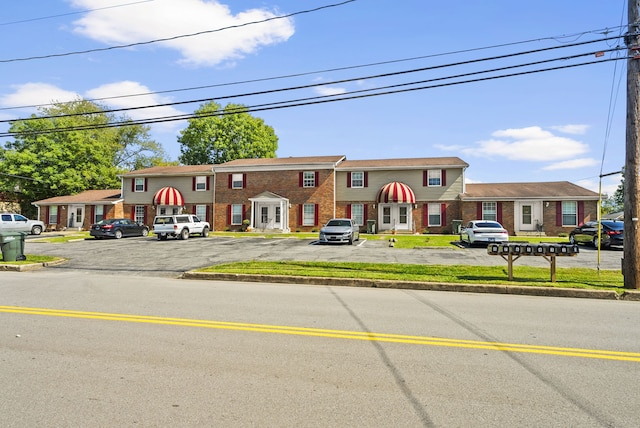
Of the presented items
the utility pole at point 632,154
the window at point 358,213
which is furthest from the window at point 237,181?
the utility pole at point 632,154

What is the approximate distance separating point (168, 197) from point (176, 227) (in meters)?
11.2

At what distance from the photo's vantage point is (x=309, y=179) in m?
35.9

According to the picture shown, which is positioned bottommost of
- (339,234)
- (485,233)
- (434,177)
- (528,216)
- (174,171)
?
(339,234)

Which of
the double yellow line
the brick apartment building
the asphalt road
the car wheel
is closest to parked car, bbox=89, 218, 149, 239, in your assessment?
the car wheel

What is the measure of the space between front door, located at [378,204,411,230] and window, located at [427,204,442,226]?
67.5 inches

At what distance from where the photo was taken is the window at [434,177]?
34.2 meters

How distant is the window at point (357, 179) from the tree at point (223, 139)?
2598 cm

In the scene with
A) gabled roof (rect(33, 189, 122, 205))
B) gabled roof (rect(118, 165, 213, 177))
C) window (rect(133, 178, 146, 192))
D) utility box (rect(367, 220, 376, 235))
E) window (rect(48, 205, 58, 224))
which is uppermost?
gabled roof (rect(118, 165, 213, 177))

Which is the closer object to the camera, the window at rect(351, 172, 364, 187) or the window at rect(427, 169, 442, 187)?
the window at rect(427, 169, 442, 187)

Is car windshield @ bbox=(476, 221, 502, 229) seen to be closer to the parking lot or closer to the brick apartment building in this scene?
the parking lot

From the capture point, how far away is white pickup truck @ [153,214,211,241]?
27688 millimetres

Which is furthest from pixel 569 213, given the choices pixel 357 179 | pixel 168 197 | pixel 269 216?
pixel 168 197

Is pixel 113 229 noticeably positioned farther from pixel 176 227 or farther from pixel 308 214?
pixel 308 214

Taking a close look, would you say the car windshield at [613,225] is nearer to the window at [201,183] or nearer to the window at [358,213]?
the window at [358,213]
